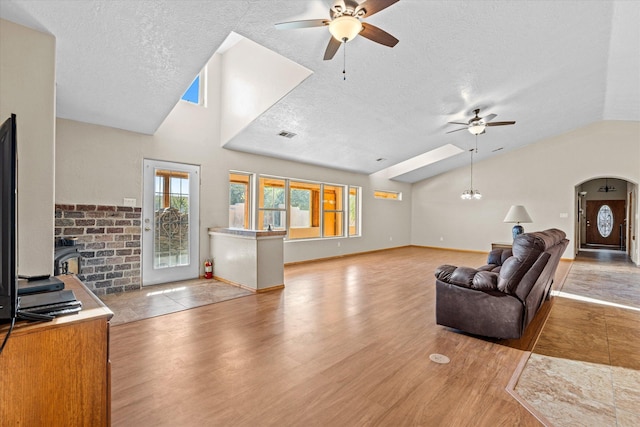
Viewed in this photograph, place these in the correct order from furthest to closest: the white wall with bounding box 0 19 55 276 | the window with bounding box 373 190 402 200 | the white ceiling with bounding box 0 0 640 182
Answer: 1. the window with bounding box 373 190 402 200
2. the white ceiling with bounding box 0 0 640 182
3. the white wall with bounding box 0 19 55 276

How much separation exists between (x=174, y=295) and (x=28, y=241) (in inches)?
82.1

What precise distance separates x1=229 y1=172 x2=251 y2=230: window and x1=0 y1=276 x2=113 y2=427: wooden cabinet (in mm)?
4733

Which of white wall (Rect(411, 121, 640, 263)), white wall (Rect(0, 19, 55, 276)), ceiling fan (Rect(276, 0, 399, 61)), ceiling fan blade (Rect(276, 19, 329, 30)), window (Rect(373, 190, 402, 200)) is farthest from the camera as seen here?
window (Rect(373, 190, 402, 200))

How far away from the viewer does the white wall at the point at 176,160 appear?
13.4ft

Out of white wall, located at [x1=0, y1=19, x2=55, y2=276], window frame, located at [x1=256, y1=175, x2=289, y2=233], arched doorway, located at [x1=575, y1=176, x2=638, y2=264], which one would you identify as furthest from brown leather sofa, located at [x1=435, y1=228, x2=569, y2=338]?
arched doorway, located at [x1=575, y1=176, x2=638, y2=264]

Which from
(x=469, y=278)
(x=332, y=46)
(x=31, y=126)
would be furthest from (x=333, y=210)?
(x=31, y=126)

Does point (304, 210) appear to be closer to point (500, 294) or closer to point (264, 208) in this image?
point (264, 208)

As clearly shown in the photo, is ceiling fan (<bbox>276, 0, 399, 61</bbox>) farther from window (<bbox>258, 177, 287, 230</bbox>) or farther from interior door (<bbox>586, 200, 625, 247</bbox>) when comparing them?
interior door (<bbox>586, 200, 625, 247</bbox>)

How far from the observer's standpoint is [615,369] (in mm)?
2314

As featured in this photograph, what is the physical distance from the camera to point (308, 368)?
7.52 feet

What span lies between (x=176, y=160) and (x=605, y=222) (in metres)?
14.7

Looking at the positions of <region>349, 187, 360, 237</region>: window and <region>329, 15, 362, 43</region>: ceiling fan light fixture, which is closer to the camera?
<region>329, 15, 362, 43</region>: ceiling fan light fixture

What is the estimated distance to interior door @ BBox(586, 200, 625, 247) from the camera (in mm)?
11031

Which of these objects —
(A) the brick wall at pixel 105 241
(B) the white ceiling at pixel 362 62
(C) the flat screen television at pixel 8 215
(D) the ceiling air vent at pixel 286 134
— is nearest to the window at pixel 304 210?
(B) the white ceiling at pixel 362 62
